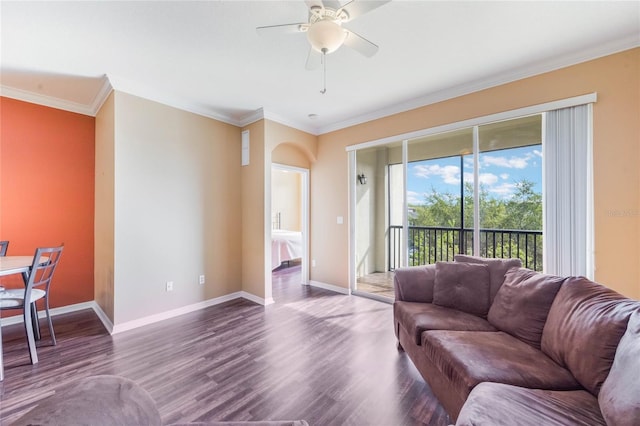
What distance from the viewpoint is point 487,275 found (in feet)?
7.52

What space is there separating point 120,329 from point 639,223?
5098 mm

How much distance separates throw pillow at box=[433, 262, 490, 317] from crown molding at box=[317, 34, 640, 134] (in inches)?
82.3

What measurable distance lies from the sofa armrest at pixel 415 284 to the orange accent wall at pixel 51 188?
160 inches

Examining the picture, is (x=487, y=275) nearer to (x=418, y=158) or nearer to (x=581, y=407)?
(x=581, y=407)

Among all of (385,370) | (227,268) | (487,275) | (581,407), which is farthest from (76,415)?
(227,268)

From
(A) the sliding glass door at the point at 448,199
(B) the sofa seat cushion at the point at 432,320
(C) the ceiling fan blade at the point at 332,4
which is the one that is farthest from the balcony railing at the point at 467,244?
(C) the ceiling fan blade at the point at 332,4

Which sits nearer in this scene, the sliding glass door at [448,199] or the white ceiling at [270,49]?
the white ceiling at [270,49]

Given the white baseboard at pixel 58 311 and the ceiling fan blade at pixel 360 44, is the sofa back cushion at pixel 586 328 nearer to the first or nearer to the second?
the ceiling fan blade at pixel 360 44

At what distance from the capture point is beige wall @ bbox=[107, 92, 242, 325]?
117 inches

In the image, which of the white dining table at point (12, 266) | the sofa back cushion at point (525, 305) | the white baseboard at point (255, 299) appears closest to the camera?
the sofa back cushion at point (525, 305)

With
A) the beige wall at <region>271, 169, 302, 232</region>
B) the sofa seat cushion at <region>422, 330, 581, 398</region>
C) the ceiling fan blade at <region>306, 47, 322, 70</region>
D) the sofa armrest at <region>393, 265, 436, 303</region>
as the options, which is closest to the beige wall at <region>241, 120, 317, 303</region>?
the ceiling fan blade at <region>306, 47, 322, 70</region>

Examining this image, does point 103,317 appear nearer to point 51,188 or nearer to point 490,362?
point 51,188

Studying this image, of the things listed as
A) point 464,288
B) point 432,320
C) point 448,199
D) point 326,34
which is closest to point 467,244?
point 448,199

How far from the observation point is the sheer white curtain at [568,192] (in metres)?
2.46
